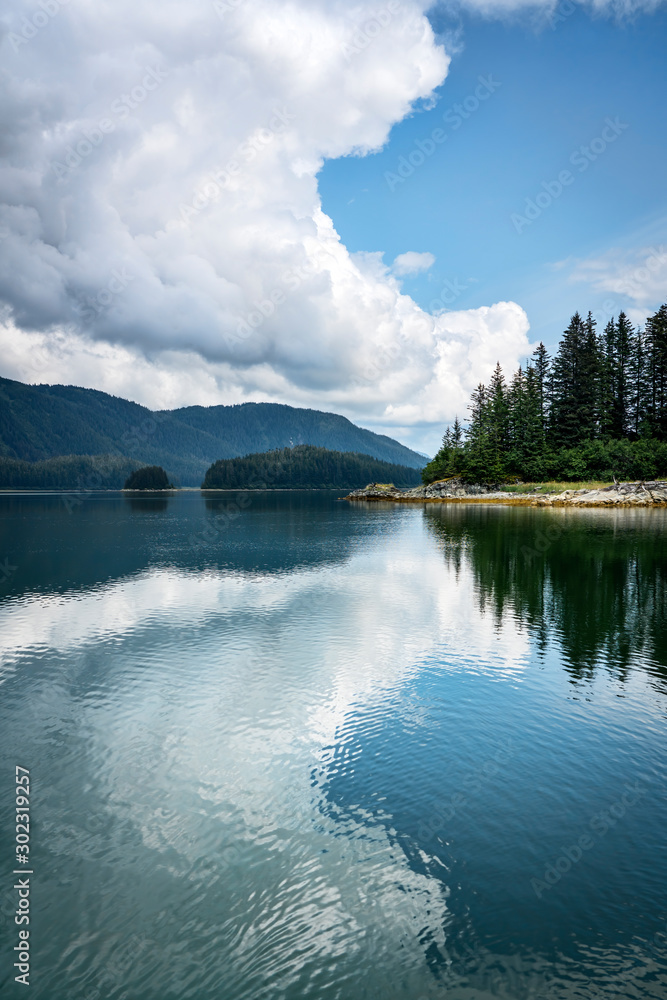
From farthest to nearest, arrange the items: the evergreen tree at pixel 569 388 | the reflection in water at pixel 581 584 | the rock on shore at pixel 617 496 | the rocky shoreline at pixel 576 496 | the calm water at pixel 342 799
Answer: the evergreen tree at pixel 569 388 → the rocky shoreline at pixel 576 496 → the rock on shore at pixel 617 496 → the reflection in water at pixel 581 584 → the calm water at pixel 342 799

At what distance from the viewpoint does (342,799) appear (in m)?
11.7

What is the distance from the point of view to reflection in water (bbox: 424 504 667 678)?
864 inches

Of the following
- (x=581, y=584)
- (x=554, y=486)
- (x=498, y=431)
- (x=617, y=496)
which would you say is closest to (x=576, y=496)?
(x=617, y=496)

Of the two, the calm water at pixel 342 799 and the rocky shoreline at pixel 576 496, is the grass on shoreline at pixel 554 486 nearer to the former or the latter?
the rocky shoreline at pixel 576 496

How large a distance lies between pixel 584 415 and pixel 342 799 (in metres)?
124

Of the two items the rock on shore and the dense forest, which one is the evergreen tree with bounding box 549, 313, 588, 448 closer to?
the dense forest

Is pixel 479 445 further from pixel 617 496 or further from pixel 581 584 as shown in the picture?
pixel 581 584

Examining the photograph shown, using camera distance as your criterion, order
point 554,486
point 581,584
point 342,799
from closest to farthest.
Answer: point 342,799, point 581,584, point 554,486

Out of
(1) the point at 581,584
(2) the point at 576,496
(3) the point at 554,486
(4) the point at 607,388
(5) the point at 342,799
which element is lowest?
(5) the point at 342,799

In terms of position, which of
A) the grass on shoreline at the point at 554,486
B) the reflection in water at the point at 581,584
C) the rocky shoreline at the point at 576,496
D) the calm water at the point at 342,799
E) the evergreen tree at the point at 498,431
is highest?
the evergreen tree at the point at 498,431

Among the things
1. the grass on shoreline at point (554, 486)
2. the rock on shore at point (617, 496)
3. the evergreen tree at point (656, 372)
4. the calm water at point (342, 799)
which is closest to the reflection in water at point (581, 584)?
the calm water at point (342, 799)

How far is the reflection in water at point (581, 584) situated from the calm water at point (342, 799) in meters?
0.31

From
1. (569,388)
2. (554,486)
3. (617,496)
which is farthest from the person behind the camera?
(569,388)

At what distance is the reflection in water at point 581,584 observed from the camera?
21.9 m
